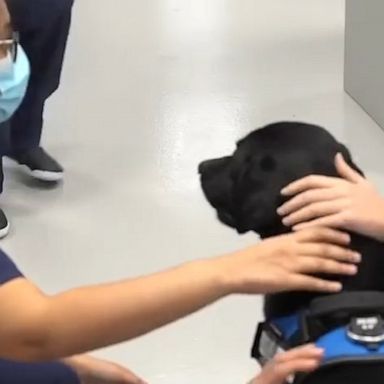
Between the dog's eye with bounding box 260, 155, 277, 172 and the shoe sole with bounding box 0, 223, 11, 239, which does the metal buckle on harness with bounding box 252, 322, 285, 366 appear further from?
the shoe sole with bounding box 0, 223, 11, 239

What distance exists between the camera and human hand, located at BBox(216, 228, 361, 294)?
3.65ft

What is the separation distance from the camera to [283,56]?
346 cm

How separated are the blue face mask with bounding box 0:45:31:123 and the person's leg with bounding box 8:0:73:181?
0.75 m

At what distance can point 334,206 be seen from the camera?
1219 mm

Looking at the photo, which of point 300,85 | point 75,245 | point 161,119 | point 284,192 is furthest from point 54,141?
point 284,192

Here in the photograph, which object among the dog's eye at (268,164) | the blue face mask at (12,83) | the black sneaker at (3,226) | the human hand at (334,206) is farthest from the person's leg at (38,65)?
the human hand at (334,206)

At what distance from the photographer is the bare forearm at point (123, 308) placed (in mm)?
1135

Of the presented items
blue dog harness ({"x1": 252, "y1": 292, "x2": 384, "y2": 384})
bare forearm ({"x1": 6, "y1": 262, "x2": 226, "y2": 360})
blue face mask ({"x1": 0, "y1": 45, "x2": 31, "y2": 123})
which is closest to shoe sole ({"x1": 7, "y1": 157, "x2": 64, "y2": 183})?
blue face mask ({"x1": 0, "y1": 45, "x2": 31, "y2": 123})

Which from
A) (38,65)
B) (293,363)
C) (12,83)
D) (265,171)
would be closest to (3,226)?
(38,65)

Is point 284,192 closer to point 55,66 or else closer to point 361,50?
point 55,66

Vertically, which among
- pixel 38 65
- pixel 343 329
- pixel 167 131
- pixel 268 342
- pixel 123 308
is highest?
pixel 123 308

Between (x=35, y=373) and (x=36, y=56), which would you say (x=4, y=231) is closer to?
(x=36, y=56)

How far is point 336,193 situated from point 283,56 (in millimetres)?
2288

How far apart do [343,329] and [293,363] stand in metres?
0.07
